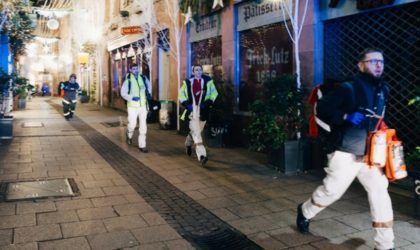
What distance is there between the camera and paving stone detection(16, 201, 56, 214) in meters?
5.57

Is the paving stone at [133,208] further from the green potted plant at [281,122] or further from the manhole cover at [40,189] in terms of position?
the green potted plant at [281,122]

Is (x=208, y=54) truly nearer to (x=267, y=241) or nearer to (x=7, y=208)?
(x=7, y=208)

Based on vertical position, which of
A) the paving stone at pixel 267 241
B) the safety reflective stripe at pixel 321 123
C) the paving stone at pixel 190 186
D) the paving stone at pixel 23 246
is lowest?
A: the paving stone at pixel 267 241

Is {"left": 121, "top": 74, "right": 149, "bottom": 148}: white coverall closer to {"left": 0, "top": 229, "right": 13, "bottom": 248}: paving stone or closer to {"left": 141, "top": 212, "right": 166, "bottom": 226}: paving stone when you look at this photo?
{"left": 141, "top": 212, "right": 166, "bottom": 226}: paving stone

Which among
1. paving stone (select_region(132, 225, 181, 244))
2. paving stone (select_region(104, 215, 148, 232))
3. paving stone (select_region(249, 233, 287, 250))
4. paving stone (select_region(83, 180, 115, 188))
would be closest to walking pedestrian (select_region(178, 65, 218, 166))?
paving stone (select_region(83, 180, 115, 188))

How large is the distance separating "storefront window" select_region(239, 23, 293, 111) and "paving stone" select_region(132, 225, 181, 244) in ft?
15.9

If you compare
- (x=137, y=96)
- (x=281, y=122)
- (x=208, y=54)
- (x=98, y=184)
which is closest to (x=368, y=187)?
(x=281, y=122)

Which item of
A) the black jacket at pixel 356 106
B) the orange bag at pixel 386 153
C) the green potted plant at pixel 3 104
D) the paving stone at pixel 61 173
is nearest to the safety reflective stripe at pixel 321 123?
the black jacket at pixel 356 106

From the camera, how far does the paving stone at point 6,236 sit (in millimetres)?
4531

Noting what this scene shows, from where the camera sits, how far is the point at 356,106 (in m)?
4.16

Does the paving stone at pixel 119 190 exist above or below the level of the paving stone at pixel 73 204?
above

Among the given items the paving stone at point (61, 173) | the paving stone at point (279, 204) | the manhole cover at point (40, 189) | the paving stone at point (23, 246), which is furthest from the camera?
the paving stone at point (61, 173)

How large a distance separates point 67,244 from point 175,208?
163 cm

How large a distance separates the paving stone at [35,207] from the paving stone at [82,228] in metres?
0.70
